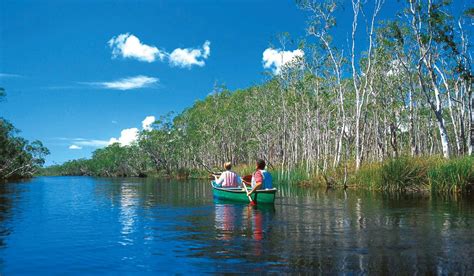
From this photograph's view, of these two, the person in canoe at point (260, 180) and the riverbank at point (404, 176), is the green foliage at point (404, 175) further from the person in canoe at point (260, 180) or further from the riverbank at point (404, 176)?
the person in canoe at point (260, 180)

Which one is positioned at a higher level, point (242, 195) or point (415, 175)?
point (415, 175)

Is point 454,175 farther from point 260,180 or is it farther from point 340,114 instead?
point 340,114

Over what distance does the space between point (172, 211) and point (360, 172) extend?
576 inches

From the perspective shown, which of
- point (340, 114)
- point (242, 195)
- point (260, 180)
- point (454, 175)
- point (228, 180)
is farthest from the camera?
point (340, 114)

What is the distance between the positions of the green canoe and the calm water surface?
87 centimetres

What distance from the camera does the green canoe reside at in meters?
18.0

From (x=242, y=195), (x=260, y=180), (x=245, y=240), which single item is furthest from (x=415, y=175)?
(x=245, y=240)

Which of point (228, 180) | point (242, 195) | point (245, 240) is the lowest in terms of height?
point (245, 240)

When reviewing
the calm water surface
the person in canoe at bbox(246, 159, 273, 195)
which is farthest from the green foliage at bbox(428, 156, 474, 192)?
the person in canoe at bbox(246, 159, 273, 195)

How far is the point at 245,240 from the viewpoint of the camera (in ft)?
34.1

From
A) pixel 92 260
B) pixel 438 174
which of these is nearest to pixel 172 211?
pixel 92 260

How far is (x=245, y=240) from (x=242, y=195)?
9.26 metres

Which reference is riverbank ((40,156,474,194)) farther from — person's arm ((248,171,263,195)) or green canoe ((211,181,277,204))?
person's arm ((248,171,263,195))

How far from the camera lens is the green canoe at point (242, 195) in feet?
59.0
